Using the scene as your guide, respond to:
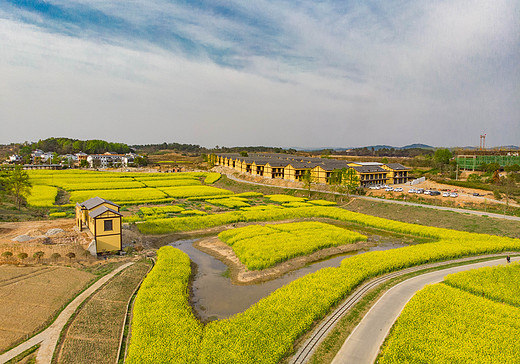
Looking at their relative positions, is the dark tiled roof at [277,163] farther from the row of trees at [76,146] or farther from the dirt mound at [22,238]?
the row of trees at [76,146]

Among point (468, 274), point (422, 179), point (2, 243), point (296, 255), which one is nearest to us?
point (468, 274)

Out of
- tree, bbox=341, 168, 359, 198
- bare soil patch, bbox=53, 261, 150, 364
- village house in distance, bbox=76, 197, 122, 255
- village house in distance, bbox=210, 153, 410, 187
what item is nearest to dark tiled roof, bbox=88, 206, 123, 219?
village house in distance, bbox=76, 197, 122, 255

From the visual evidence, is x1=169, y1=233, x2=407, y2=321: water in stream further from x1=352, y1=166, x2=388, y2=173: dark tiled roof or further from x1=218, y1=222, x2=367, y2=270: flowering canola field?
x1=352, y1=166, x2=388, y2=173: dark tiled roof

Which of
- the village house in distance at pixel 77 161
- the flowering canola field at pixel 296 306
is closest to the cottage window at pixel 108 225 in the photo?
the flowering canola field at pixel 296 306

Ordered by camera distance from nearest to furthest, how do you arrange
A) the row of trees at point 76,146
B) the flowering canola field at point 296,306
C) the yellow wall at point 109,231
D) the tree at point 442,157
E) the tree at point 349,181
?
the flowering canola field at point 296,306
the yellow wall at point 109,231
the tree at point 349,181
the tree at point 442,157
the row of trees at point 76,146

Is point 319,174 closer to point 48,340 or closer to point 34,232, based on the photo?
point 34,232

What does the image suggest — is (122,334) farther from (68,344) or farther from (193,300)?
(193,300)

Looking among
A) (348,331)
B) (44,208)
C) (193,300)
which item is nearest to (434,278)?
(348,331)
